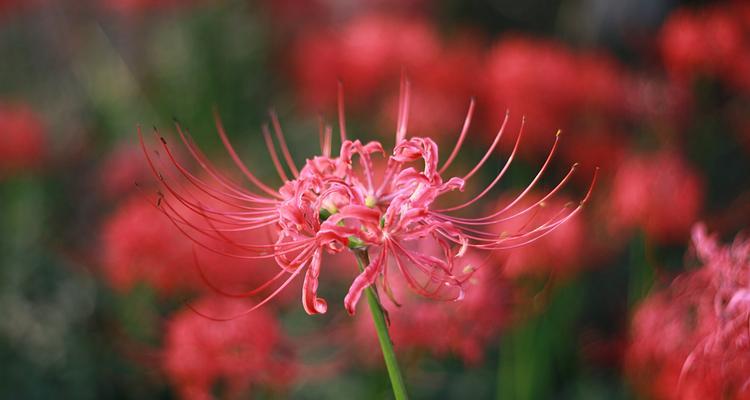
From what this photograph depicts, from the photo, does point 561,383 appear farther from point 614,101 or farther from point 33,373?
point 33,373

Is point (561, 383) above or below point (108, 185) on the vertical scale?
below

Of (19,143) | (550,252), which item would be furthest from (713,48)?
(19,143)

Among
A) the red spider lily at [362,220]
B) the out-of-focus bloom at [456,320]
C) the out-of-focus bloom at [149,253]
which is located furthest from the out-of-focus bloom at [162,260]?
the red spider lily at [362,220]

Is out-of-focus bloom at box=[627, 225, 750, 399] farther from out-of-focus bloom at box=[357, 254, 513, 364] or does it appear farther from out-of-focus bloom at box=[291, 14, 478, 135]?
out-of-focus bloom at box=[291, 14, 478, 135]

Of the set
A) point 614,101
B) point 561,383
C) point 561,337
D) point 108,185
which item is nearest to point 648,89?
point 614,101

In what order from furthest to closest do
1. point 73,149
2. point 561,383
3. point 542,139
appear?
point 73,149 → point 561,383 → point 542,139

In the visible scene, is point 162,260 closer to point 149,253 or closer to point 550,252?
point 149,253

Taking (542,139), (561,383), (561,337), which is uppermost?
(542,139)
